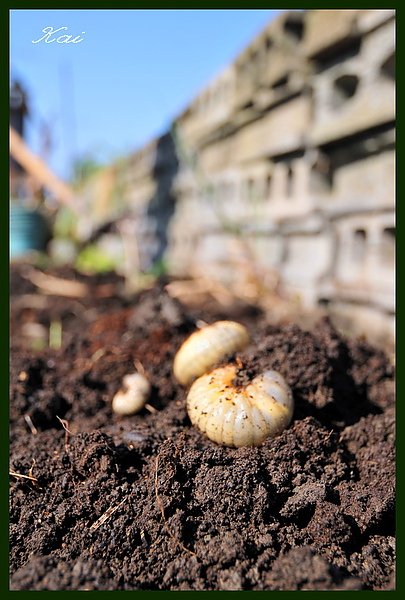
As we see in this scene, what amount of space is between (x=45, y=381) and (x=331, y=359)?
161 cm

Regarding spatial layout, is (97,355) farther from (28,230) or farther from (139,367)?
(28,230)

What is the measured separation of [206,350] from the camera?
8.90ft

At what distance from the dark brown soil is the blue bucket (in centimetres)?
552

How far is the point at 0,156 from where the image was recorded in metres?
2.44

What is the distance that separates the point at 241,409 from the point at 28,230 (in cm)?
718

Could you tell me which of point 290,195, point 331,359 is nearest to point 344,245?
point 290,195

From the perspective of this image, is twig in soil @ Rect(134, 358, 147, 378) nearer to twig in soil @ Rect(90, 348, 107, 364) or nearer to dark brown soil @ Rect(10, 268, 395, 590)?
dark brown soil @ Rect(10, 268, 395, 590)

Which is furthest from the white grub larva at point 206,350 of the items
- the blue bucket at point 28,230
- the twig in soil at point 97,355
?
the blue bucket at point 28,230

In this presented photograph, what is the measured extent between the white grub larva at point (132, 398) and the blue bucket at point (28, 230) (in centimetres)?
541

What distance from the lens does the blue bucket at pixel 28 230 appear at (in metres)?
8.12

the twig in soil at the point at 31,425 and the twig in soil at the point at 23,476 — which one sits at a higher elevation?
the twig in soil at the point at 31,425
